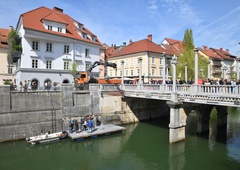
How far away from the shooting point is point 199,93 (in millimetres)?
15305

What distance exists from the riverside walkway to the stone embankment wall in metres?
4.18

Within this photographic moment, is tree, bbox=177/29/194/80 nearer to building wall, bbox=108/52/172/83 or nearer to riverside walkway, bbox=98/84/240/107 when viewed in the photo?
building wall, bbox=108/52/172/83

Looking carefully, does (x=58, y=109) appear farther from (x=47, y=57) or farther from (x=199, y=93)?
(x=199, y=93)

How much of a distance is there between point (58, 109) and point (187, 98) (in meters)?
13.5

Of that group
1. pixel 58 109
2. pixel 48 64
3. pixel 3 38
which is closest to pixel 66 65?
pixel 48 64

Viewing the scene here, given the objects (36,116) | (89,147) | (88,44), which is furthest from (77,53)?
(89,147)

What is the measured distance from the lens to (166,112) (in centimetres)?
3148

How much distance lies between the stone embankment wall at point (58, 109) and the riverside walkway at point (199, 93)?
4182mm

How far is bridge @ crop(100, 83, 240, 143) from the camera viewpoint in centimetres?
1362

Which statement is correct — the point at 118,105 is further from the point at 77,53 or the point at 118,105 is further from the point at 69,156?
the point at 77,53

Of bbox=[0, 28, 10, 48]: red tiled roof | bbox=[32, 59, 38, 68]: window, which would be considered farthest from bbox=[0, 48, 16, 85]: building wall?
bbox=[32, 59, 38, 68]: window

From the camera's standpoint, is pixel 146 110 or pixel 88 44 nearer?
pixel 146 110

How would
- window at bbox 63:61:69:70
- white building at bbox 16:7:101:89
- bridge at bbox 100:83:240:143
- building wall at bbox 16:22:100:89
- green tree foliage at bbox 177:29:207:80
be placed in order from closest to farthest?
bridge at bbox 100:83:240:143
building wall at bbox 16:22:100:89
white building at bbox 16:7:101:89
window at bbox 63:61:69:70
green tree foliage at bbox 177:29:207:80

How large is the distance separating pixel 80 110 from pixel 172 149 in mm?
11388
